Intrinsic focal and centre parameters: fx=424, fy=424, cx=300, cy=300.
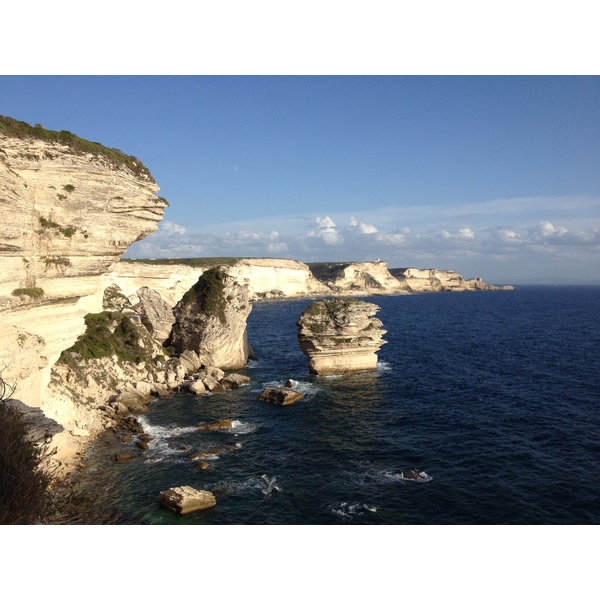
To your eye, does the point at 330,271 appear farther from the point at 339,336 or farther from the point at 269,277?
the point at 339,336

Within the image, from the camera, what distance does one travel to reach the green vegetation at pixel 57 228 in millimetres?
→ 22797

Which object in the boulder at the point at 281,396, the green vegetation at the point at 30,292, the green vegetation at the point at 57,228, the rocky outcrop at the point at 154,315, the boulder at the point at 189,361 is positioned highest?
the green vegetation at the point at 57,228

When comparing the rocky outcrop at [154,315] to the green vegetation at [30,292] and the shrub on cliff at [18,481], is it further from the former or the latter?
the shrub on cliff at [18,481]

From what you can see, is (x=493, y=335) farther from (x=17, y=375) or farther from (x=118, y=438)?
(x=17, y=375)

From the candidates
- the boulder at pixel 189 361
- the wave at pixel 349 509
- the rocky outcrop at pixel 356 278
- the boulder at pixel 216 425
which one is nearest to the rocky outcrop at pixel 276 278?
the rocky outcrop at pixel 356 278

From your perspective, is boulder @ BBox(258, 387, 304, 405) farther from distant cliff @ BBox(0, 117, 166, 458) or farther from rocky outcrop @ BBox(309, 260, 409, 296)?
rocky outcrop @ BBox(309, 260, 409, 296)

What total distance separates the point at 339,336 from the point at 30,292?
92.0ft

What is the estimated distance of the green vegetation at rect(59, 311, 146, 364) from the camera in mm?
35938

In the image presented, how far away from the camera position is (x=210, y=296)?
47969mm

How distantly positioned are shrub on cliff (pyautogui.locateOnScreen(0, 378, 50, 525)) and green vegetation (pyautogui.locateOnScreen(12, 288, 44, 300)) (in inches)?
396

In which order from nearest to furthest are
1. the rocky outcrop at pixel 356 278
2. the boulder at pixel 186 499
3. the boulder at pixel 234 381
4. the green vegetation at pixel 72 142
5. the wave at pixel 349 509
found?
the wave at pixel 349 509
the boulder at pixel 186 499
the green vegetation at pixel 72 142
the boulder at pixel 234 381
the rocky outcrop at pixel 356 278

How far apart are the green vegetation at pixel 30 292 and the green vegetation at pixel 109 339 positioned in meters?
12.2

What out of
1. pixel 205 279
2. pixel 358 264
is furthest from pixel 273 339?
pixel 358 264

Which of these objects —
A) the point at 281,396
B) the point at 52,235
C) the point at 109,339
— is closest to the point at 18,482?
the point at 52,235
